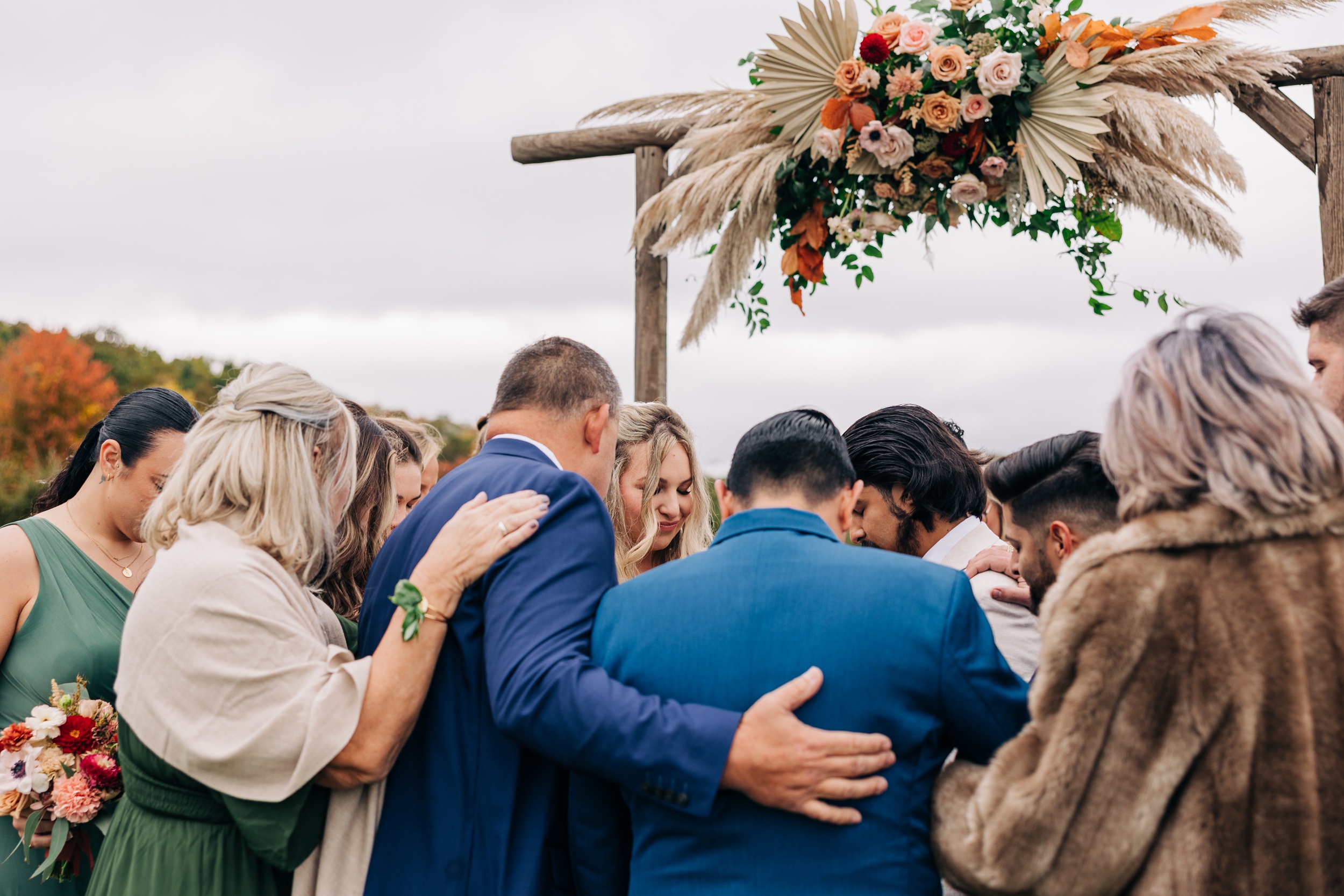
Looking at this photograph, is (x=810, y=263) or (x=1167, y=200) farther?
(x=810, y=263)

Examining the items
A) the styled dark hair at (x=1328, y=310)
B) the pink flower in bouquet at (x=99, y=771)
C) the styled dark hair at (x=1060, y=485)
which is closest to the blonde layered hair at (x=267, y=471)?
the pink flower in bouquet at (x=99, y=771)

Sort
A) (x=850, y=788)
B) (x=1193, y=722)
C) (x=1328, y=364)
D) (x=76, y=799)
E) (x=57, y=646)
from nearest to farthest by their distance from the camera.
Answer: (x=1193, y=722) → (x=850, y=788) → (x=76, y=799) → (x=1328, y=364) → (x=57, y=646)

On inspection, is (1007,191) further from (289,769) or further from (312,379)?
(289,769)

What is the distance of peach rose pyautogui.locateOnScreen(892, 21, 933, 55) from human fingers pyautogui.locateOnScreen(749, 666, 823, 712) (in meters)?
2.46

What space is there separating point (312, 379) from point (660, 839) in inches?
61.6

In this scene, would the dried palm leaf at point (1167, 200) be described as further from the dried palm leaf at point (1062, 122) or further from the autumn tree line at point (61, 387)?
the autumn tree line at point (61, 387)

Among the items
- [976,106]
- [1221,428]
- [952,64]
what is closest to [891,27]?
[952,64]

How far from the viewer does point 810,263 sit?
395 centimetres

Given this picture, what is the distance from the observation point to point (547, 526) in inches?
99.9

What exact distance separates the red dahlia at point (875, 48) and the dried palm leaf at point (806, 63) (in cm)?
9

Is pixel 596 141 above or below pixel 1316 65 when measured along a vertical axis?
below

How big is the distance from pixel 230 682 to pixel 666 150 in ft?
10.8

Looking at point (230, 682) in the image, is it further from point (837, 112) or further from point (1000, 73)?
point (1000, 73)

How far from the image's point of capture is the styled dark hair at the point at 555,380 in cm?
298
